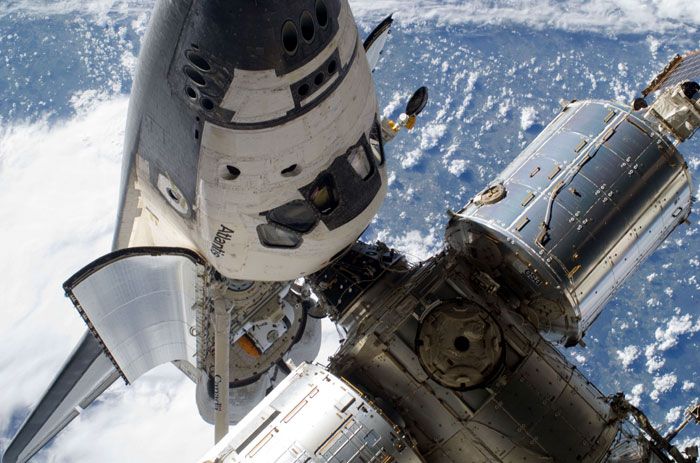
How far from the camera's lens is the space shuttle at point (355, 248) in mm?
10531

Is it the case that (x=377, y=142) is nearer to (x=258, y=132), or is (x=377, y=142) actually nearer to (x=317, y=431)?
(x=258, y=132)

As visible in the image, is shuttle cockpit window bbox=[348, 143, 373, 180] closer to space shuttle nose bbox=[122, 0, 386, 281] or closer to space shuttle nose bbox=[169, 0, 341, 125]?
space shuttle nose bbox=[122, 0, 386, 281]

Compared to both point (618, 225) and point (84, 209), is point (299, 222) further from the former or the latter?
point (84, 209)

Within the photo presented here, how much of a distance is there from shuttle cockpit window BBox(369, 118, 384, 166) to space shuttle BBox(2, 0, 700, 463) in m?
0.04

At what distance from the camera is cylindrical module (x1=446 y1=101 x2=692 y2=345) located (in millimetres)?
13492

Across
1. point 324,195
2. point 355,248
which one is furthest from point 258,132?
point 355,248

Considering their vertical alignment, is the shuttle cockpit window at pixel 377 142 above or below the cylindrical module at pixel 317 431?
above

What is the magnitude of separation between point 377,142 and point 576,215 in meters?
3.53

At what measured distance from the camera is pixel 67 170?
3944cm

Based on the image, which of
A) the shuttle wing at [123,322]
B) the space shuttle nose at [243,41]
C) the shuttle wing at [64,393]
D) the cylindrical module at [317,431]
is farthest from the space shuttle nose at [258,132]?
the shuttle wing at [64,393]

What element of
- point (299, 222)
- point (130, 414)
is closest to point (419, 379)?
point (299, 222)

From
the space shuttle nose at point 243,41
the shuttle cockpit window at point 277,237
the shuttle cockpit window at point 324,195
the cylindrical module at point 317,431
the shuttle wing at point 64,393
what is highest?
the space shuttle nose at point 243,41

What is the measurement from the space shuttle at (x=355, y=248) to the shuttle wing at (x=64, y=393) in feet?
5.96

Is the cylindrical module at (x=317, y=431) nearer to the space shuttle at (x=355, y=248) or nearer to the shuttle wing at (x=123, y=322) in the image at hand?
the space shuttle at (x=355, y=248)
